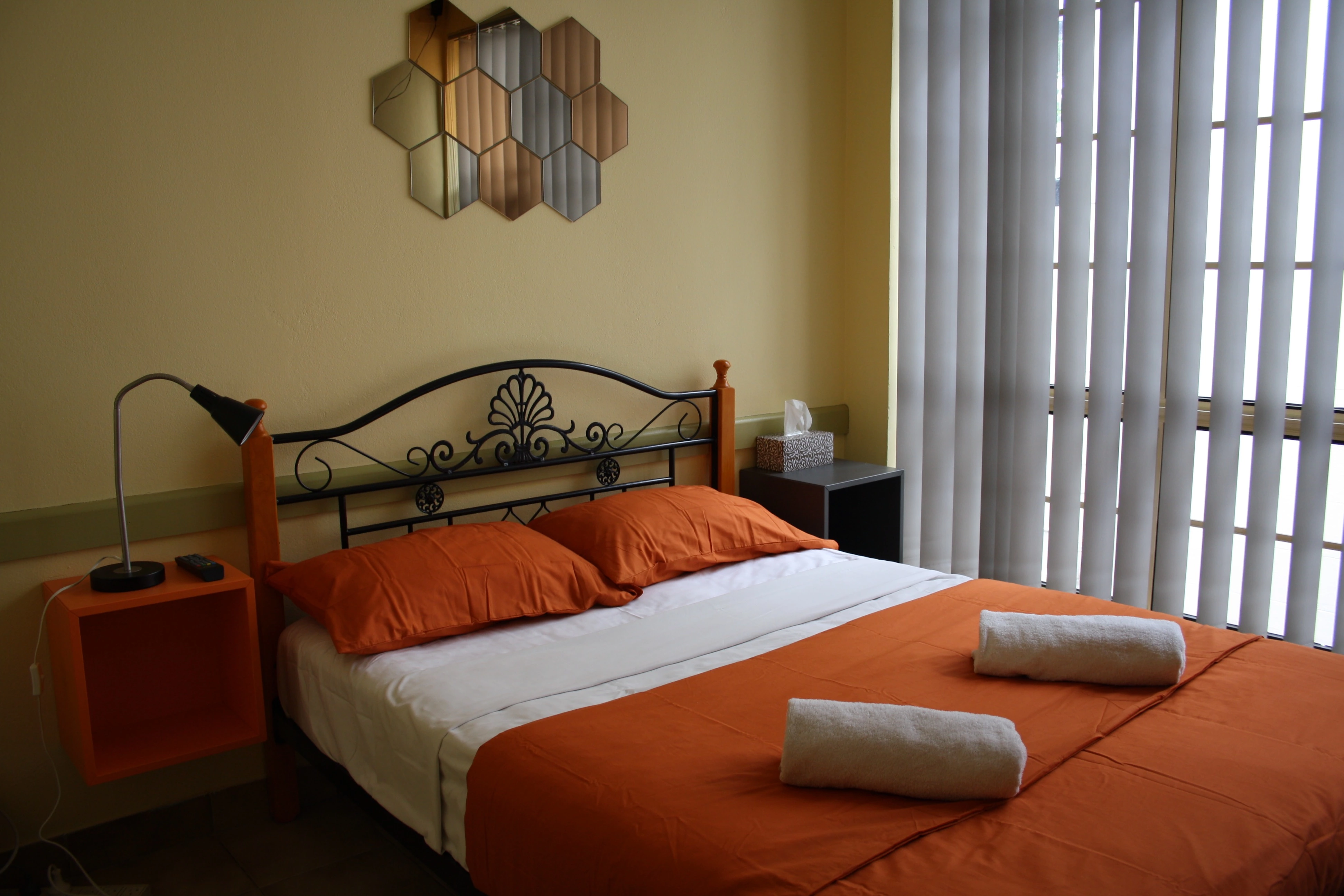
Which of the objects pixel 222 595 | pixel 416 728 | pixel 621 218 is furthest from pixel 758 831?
pixel 621 218

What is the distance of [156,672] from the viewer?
7.39 ft

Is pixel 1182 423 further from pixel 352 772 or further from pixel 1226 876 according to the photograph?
pixel 352 772

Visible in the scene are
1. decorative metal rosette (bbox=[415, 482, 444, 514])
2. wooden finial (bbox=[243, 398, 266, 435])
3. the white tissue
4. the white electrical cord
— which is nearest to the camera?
the white electrical cord

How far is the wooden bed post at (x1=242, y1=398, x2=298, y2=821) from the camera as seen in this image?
2275 mm

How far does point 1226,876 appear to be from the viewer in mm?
1212

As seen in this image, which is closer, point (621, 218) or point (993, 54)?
point (621, 218)

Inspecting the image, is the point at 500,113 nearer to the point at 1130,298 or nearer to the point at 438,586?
the point at 438,586

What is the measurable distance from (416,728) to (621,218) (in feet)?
5.89

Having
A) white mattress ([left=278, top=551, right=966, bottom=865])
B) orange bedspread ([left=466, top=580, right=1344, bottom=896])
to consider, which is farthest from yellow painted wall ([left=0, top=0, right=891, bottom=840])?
orange bedspread ([left=466, top=580, right=1344, bottom=896])

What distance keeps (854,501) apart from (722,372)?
71 cm

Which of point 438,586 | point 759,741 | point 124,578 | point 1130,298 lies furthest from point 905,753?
point 1130,298

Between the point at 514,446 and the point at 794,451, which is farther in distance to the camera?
the point at 794,451

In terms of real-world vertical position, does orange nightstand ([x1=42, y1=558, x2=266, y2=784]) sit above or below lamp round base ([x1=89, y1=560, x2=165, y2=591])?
below

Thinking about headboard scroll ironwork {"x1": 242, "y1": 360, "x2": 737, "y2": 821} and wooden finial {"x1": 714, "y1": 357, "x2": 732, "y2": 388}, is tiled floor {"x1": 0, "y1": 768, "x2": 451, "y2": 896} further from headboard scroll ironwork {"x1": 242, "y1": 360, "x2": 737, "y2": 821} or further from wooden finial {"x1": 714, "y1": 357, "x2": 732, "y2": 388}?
wooden finial {"x1": 714, "y1": 357, "x2": 732, "y2": 388}
